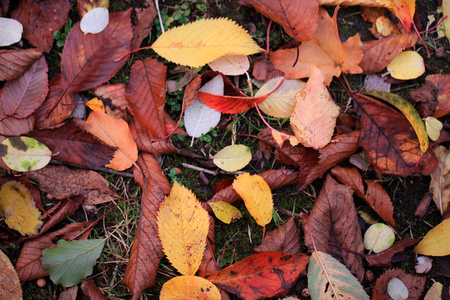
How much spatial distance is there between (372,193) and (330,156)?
0.33m

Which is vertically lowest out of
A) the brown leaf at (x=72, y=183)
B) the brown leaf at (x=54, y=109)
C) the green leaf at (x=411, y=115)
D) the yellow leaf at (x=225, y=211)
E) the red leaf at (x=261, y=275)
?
the red leaf at (x=261, y=275)

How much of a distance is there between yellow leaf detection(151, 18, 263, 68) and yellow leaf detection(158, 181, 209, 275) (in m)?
0.75

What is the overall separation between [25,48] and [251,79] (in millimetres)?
1310

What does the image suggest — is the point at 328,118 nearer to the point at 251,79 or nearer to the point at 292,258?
the point at 251,79

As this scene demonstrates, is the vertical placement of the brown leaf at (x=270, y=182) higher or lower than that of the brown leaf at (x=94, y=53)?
lower

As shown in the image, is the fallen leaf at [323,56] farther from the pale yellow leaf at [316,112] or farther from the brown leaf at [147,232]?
the brown leaf at [147,232]

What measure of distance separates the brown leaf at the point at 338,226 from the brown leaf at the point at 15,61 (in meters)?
1.76

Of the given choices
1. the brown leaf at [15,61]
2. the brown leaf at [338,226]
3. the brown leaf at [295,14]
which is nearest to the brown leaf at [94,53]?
the brown leaf at [15,61]

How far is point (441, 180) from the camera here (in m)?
1.85

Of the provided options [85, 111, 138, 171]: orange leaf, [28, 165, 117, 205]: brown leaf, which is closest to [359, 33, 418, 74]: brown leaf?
[85, 111, 138, 171]: orange leaf

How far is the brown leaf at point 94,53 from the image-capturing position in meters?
1.73

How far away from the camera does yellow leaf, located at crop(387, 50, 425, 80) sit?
6.26 ft

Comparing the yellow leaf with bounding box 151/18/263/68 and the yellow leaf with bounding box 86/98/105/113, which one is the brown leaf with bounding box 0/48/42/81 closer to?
the yellow leaf with bounding box 86/98/105/113

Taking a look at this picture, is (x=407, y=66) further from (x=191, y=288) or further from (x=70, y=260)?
(x=70, y=260)
